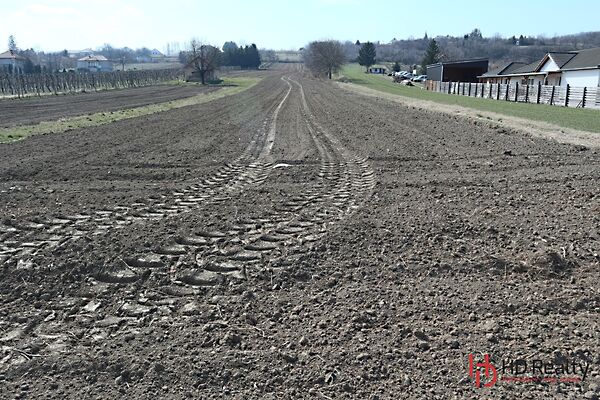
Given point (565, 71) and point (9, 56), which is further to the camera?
point (9, 56)

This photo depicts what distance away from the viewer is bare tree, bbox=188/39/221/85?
78.5 metres

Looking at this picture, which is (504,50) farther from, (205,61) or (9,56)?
(9,56)

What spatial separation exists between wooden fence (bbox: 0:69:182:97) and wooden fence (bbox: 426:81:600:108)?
44.8m

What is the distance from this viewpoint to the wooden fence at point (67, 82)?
5003 centimetres

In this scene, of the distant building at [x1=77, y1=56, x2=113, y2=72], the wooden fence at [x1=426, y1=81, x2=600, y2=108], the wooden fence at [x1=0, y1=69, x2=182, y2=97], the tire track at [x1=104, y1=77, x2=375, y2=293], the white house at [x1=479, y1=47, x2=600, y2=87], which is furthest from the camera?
the distant building at [x1=77, y1=56, x2=113, y2=72]

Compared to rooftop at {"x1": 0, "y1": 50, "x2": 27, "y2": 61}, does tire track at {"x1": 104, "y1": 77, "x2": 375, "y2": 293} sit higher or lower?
lower

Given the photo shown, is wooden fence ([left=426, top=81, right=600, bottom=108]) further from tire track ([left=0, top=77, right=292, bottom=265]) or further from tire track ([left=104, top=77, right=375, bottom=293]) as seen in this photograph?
tire track ([left=0, top=77, right=292, bottom=265])

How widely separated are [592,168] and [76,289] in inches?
387

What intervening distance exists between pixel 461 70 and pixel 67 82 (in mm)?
52939

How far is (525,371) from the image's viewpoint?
344 cm

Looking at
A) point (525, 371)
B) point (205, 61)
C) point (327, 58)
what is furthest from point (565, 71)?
point (327, 58)

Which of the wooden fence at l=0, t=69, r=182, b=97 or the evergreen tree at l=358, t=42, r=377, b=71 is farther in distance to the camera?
the evergreen tree at l=358, t=42, r=377, b=71

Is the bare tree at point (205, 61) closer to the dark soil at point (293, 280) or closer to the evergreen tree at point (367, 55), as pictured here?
the evergreen tree at point (367, 55)

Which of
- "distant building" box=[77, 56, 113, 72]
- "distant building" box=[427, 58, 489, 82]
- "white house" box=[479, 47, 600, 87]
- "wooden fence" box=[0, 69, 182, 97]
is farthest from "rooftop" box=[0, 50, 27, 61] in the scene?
"white house" box=[479, 47, 600, 87]
